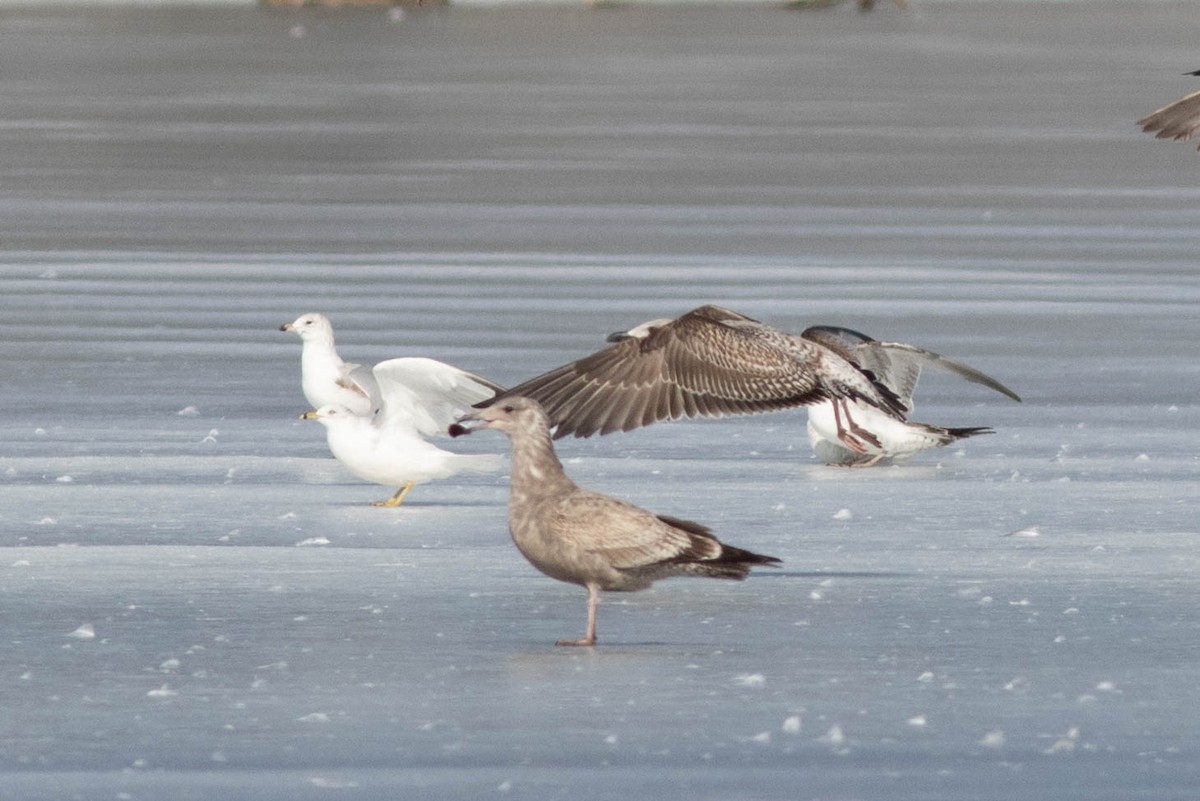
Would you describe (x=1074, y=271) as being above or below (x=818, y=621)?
above

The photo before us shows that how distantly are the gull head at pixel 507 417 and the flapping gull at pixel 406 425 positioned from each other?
1667 millimetres

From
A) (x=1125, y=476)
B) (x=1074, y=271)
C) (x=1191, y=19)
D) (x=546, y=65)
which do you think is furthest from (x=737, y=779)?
(x=1191, y=19)

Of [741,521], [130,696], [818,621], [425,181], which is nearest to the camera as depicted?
[130,696]

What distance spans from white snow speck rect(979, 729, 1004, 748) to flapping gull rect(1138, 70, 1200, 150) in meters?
4.68

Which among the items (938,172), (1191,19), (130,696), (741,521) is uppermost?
(1191,19)

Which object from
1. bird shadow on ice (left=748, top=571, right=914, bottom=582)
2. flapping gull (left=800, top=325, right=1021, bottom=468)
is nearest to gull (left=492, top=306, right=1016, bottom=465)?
flapping gull (left=800, top=325, right=1021, bottom=468)

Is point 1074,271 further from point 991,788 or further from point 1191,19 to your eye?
point 1191,19

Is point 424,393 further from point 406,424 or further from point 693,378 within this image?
point 693,378

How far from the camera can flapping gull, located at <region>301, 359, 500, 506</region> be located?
895 centimetres

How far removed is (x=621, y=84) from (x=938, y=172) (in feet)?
46.1

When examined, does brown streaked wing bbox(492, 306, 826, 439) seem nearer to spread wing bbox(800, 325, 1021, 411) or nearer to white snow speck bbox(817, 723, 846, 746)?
spread wing bbox(800, 325, 1021, 411)

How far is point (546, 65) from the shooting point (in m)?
41.8

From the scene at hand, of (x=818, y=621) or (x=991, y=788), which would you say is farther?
(x=818, y=621)

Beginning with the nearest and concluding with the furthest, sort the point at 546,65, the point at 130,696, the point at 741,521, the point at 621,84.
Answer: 1. the point at 130,696
2. the point at 741,521
3. the point at 621,84
4. the point at 546,65
